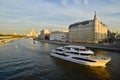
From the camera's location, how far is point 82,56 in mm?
49781

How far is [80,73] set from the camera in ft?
130

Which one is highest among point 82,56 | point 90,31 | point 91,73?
point 90,31

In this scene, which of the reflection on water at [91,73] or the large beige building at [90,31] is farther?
the large beige building at [90,31]

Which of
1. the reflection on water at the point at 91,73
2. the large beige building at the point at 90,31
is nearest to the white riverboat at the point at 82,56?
the reflection on water at the point at 91,73

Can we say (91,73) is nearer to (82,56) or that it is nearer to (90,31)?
(82,56)

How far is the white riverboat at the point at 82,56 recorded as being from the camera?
46.7m

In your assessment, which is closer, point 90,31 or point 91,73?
point 91,73

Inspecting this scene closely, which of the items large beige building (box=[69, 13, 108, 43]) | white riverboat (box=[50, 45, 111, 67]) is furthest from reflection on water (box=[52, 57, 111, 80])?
large beige building (box=[69, 13, 108, 43])

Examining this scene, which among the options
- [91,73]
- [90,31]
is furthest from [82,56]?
[90,31]

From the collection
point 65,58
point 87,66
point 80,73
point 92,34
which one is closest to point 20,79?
point 80,73

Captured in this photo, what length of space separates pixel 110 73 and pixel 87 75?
5987 millimetres

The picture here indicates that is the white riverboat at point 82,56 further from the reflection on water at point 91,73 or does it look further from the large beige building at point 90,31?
the large beige building at point 90,31

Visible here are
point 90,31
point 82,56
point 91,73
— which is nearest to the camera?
point 91,73

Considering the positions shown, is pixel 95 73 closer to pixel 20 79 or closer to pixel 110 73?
pixel 110 73
